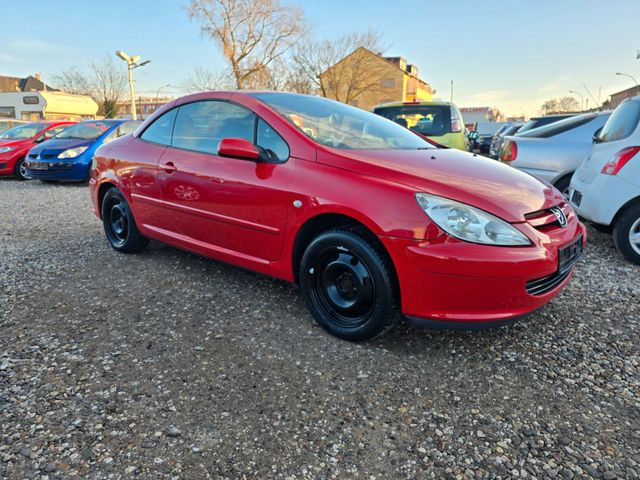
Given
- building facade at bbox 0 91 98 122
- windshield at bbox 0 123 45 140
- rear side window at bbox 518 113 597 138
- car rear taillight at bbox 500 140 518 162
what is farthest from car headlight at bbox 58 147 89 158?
building facade at bbox 0 91 98 122

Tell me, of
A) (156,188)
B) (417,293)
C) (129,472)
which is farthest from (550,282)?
(156,188)

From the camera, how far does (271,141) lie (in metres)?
2.89

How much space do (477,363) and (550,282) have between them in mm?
596

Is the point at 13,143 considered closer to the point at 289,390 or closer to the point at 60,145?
the point at 60,145

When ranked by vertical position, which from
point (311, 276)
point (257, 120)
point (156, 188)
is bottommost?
point (311, 276)

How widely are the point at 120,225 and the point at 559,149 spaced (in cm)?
532

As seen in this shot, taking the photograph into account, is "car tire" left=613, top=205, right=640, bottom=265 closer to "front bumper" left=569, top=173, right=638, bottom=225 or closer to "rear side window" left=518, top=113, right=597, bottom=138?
"front bumper" left=569, top=173, right=638, bottom=225

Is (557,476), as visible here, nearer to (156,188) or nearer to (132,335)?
(132,335)

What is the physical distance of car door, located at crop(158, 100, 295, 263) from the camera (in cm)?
280

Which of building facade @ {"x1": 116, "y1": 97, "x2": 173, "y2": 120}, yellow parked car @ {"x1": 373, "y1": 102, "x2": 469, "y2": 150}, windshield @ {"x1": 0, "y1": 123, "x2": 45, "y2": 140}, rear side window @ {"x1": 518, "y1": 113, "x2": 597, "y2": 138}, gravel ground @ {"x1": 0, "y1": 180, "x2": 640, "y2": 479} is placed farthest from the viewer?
building facade @ {"x1": 116, "y1": 97, "x2": 173, "y2": 120}

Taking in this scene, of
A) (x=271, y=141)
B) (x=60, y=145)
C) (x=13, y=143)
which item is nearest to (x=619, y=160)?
(x=271, y=141)

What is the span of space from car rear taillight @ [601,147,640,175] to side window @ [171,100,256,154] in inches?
129

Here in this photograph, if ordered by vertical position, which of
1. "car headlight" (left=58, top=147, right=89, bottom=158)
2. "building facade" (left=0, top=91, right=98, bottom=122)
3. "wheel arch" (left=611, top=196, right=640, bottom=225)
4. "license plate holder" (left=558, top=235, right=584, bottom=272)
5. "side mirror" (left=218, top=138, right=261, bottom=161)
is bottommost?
"license plate holder" (left=558, top=235, right=584, bottom=272)

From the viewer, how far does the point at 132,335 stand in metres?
2.71
